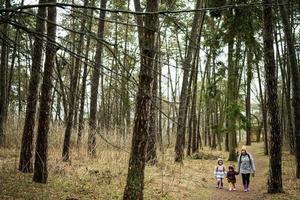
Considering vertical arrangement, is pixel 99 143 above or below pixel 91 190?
above

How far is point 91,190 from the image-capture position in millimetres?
9195

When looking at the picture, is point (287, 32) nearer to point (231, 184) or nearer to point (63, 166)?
point (231, 184)

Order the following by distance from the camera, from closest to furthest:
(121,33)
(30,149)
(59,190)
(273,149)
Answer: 1. (59,190)
2. (30,149)
3. (273,149)
4. (121,33)

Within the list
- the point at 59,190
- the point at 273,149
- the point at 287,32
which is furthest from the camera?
the point at 287,32

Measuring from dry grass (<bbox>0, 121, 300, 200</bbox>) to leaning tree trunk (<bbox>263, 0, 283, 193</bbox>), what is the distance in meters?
0.63

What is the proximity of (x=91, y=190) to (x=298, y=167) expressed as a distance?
802 centimetres

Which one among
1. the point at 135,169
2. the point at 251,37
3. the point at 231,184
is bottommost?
the point at 231,184

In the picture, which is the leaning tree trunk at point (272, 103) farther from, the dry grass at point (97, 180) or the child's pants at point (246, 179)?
the child's pants at point (246, 179)

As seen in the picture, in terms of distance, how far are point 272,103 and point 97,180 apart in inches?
213

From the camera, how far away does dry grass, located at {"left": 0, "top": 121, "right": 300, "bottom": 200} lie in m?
8.36

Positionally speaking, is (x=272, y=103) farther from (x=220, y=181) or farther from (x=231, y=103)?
(x=231, y=103)

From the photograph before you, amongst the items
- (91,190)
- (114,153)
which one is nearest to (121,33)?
(114,153)

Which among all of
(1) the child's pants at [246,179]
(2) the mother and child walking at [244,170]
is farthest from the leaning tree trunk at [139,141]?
(1) the child's pants at [246,179]

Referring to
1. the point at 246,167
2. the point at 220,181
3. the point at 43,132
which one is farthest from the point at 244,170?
the point at 43,132
